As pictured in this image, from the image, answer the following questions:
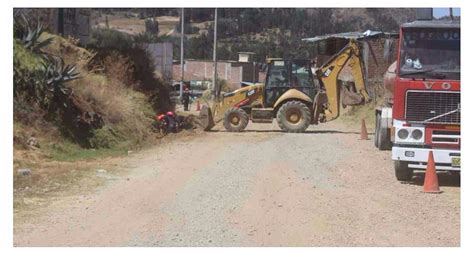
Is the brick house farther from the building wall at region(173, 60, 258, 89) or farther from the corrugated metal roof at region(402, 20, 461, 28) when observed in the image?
the corrugated metal roof at region(402, 20, 461, 28)

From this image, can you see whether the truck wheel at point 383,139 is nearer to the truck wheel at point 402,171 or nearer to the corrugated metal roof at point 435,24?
the truck wheel at point 402,171

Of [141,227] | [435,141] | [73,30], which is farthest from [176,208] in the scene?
[73,30]

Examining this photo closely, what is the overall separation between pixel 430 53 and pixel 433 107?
0.98m

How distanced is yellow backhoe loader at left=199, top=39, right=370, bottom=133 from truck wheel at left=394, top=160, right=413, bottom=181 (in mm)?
11461

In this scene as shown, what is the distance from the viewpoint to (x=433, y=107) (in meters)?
12.9

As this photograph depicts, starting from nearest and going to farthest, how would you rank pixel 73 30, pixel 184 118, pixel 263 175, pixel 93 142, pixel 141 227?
1. pixel 141 227
2. pixel 263 175
3. pixel 93 142
4. pixel 184 118
5. pixel 73 30

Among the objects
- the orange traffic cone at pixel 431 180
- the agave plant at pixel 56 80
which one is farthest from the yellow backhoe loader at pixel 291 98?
the orange traffic cone at pixel 431 180

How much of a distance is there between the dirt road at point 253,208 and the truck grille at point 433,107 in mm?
1222

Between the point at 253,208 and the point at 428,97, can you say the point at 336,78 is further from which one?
the point at 253,208

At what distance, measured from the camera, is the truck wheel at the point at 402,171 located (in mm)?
13277

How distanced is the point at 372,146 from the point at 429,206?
9754 millimetres

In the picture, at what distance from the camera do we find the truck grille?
12.7m

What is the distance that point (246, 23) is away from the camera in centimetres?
7375

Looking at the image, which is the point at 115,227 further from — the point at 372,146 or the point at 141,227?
the point at 372,146
